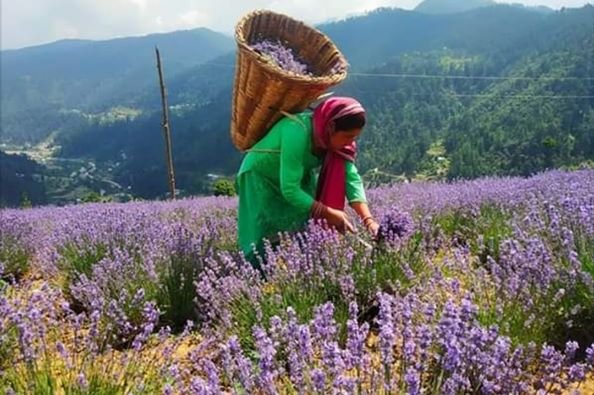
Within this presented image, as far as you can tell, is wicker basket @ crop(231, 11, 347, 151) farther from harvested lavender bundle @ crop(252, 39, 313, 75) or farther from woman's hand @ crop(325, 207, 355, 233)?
woman's hand @ crop(325, 207, 355, 233)

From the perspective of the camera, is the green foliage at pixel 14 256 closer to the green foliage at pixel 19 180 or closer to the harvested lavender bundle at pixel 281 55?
the harvested lavender bundle at pixel 281 55

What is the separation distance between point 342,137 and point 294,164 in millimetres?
287

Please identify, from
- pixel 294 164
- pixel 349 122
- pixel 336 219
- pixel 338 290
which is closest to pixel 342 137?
pixel 349 122

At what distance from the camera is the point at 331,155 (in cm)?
322

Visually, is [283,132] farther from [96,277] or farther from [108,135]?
[108,135]

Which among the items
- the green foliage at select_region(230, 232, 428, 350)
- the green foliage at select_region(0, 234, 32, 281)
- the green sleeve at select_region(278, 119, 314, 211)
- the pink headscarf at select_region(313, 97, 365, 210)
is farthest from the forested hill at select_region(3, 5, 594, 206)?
the green foliage at select_region(230, 232, 428, 350)

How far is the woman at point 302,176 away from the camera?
305cm

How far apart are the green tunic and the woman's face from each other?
5.5 inches

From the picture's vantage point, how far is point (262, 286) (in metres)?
2.57

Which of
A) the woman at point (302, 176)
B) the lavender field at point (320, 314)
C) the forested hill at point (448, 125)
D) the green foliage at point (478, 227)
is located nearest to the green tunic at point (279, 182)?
the woman at point (302, 176)

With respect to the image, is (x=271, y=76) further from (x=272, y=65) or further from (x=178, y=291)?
(x=178, y=291)

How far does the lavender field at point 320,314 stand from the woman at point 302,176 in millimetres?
236

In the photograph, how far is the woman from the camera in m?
3.05

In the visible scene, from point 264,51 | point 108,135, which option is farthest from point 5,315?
point 108,135
